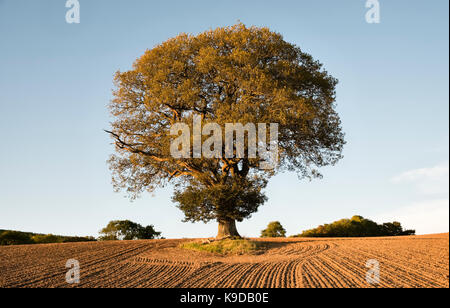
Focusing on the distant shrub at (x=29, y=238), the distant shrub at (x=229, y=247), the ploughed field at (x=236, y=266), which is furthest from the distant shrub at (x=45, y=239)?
the distant shrub at (x=229, y=247)

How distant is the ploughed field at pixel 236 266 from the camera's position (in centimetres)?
1409

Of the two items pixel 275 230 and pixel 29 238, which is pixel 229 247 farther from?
pixel 29 238

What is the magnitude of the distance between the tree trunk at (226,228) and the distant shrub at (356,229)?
1405cm

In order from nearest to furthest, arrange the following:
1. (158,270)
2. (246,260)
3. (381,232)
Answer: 1. (158,270)
2. (246,260)
3. (381,232)

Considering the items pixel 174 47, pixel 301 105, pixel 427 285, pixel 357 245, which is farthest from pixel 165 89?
pixel 427 285

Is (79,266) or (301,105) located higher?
(301,105)

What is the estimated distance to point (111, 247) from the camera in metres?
25.5

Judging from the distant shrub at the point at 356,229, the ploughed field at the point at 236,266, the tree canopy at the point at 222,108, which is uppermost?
the tree canopy at the point at 222,108

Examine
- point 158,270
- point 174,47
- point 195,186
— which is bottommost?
point 158,270

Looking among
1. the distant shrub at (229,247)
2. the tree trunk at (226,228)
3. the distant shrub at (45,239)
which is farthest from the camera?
the distant shrub at (45,239)

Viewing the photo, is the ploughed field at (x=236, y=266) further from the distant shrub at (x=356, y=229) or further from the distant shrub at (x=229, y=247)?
the distant shrub at (x=356, y=229)

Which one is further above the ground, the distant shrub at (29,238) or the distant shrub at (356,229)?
the distant shrub at (356,229)

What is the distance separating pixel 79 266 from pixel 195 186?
911 cm
